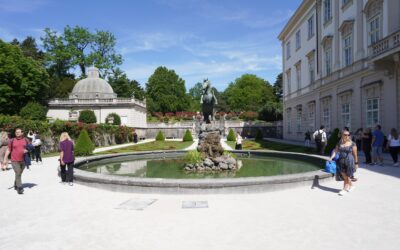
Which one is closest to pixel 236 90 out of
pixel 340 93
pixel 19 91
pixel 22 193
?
pixel 19 91

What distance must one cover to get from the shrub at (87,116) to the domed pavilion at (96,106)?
105 inches

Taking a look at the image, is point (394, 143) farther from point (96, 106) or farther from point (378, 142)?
point (96, 106)

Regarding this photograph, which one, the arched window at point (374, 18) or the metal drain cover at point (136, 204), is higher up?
the arched window at point (374, 18)

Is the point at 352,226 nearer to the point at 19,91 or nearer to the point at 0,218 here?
the point at 0,218

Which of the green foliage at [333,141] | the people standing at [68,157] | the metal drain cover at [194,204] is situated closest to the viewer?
the metal drain cover at [194,204]

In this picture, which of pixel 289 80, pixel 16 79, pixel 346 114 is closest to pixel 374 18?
pixel 346 114

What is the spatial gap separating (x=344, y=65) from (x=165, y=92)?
55.9 meters

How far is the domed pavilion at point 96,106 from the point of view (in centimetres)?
5297

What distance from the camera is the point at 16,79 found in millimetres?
46719

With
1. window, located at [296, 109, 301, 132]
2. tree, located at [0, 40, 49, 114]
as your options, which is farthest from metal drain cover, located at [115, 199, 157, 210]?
tree, located at [0, 40, 49, 114]

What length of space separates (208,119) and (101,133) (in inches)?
927

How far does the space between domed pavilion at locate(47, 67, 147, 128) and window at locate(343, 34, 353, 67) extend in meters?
34.0

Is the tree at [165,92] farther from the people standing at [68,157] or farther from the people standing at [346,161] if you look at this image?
the people standing at [346,161]

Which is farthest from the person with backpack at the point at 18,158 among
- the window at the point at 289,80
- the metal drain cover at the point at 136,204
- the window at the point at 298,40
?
the window at the point at 289,80
